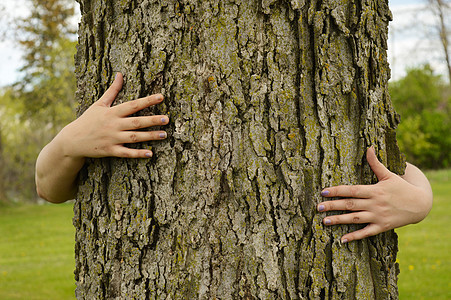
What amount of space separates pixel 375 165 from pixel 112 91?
104 centimetres

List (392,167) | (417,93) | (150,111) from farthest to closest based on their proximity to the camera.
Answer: (417,93) < (392,167) < (150,111)

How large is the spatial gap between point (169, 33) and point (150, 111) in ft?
0.98

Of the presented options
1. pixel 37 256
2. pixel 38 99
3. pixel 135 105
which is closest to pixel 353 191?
pixel 135 105

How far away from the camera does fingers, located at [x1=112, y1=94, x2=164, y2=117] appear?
1621 mm

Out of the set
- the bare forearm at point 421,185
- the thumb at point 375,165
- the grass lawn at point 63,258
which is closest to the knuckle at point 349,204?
the thumb at point 375,165

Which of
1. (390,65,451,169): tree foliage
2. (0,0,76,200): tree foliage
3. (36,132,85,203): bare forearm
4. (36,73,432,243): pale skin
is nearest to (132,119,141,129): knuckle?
(36,73,432,243): pale skin

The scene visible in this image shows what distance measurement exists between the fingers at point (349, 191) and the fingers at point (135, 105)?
27.5 inches

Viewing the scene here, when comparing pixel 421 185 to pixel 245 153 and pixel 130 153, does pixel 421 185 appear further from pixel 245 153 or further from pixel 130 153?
pixel 130 153

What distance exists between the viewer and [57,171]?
1.82 metres

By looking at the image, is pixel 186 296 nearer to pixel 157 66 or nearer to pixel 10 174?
pixel 157 66

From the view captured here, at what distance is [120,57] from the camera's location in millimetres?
1715

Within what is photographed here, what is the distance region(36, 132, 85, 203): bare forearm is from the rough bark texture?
0.25 metres

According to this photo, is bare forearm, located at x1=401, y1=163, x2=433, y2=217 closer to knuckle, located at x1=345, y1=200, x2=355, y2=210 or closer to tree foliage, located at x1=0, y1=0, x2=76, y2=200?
knuckle, located at x1=345, y1=200, x2=355, y2=210

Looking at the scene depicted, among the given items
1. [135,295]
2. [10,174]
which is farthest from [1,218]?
[135,295]
